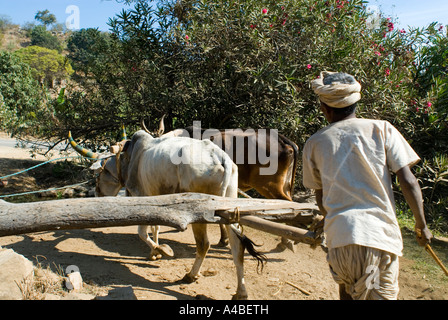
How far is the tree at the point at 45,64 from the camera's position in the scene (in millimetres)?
32162

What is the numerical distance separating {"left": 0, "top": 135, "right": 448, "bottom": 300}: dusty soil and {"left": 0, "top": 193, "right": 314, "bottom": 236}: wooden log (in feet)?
4.63

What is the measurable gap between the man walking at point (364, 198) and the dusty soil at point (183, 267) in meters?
2.25

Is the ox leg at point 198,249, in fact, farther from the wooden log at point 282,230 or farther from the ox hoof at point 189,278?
the wooden log at point 282,230

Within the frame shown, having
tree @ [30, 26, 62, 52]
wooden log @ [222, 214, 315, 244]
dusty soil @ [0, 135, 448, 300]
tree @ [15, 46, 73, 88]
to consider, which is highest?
tree @ [30, 26, 62, 52]

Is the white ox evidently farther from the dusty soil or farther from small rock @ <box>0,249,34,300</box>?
small rock @ <box>0,249,34,300</box>

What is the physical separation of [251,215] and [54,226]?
61.6 inches

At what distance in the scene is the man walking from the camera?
2191 millimetres

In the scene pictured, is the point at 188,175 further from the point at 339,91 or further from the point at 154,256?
the point at 339,91

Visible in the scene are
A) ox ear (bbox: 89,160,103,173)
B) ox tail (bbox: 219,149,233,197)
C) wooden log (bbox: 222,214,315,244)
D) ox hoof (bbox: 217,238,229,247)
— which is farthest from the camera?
ox hoof (bbox: 217,238,229,247)

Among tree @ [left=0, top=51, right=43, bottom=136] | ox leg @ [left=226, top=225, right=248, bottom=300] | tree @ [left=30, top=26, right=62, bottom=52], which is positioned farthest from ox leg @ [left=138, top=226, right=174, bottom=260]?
tree @ [left=30, top=26, right=62, bottom=52]
